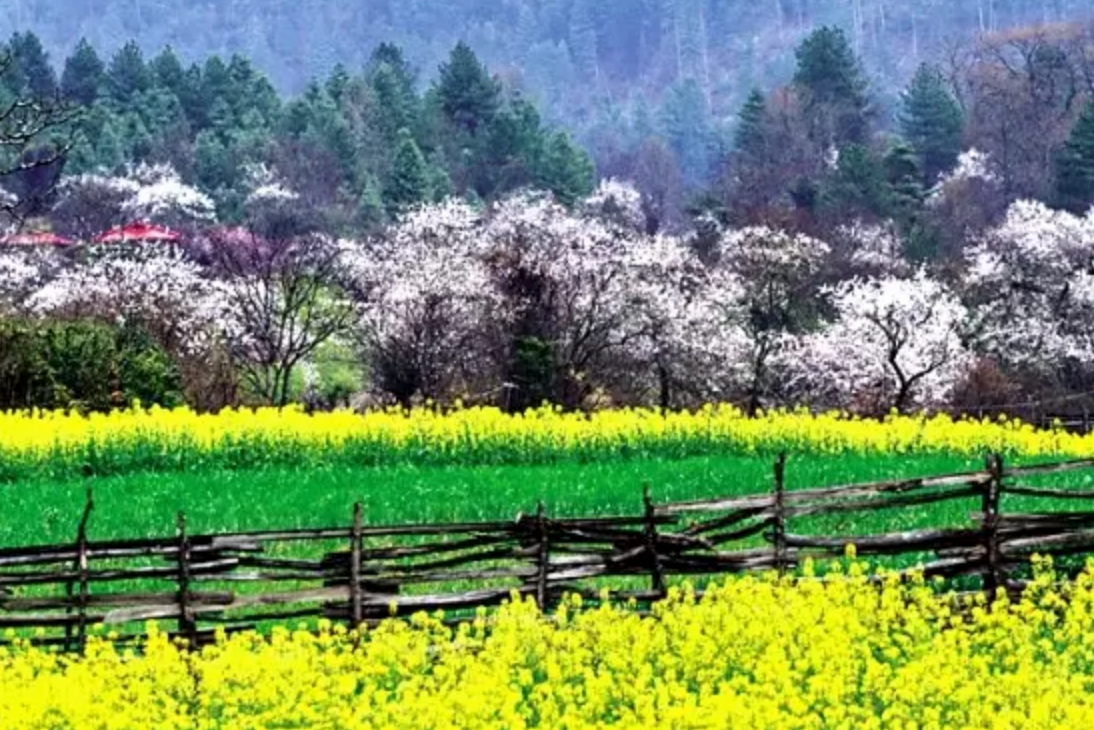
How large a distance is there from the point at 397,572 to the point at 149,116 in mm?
71543

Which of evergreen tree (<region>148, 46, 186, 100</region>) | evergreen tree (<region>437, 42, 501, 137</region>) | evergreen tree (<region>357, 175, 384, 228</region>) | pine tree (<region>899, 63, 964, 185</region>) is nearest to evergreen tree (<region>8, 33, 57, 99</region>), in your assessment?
evergreen tree (<region>148, 46, 186, 100</region>)

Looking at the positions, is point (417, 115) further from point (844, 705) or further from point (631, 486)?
point (844, 705)

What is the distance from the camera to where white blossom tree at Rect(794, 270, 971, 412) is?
4747 cm

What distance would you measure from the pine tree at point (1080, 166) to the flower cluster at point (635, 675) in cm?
5437

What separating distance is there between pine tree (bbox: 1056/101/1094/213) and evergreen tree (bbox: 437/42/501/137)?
28.0 meters

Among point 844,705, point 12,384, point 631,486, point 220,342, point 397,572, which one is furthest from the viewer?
point 220,342

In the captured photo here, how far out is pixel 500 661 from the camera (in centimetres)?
1136

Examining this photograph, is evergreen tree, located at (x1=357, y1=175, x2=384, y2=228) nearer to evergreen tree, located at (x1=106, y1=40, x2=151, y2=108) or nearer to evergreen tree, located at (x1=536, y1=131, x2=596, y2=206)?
evergreen tree, located at (x1=536, y1=131, x2=596, y2=206)

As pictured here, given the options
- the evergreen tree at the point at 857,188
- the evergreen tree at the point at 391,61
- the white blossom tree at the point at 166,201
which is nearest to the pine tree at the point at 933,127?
the evergreen tree at the point at 857,188

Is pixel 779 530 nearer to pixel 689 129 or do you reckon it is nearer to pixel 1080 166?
pixel 1080 166

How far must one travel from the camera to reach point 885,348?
49469 mm

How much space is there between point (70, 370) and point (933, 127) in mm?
63825

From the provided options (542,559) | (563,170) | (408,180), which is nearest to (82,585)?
(542,559)

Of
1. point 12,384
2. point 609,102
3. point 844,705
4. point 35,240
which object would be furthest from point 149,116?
point 609,102
